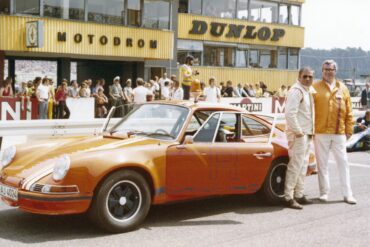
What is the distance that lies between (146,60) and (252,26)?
1042 cm

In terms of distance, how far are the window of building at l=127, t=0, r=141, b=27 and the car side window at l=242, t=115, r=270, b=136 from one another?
73.3 ft

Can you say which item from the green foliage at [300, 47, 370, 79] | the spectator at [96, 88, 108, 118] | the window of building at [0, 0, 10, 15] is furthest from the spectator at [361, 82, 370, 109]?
the green foliage at [300, 47, 370, 79]

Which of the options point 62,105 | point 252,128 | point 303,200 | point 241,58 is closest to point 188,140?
point 252,128

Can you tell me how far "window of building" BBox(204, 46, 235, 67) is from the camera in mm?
36250

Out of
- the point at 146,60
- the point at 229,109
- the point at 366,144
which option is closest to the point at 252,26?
the point at 146,60

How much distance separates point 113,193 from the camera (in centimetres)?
584

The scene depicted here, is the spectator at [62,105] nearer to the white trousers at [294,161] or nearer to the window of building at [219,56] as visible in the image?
the white trousers at [294,161]

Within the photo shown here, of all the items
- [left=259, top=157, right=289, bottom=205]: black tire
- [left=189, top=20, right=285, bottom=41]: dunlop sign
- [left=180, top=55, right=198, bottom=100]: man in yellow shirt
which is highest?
[left=189, top=20, right=285, bottom=41]: dunlop sign

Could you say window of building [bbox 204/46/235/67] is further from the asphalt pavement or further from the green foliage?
the green foliage

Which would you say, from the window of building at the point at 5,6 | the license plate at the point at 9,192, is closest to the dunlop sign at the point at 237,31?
the window of building at the point at 5,6

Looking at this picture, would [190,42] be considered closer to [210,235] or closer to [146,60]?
[146,60]

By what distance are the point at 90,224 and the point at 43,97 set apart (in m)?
11.5

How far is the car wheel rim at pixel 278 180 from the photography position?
24.3ft

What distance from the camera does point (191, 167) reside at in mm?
6434
